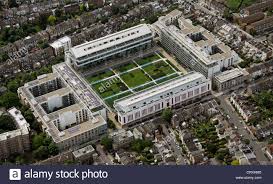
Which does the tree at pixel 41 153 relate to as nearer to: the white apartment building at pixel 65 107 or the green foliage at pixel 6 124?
the white apartment building at pixel 65 107

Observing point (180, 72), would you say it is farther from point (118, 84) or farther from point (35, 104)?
point (35, 104)

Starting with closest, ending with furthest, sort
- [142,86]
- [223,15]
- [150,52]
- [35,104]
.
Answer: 1. [35,104]
2. [142,86]
3. [150,52]
4. [223,15]

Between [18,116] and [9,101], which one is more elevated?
[18,116]

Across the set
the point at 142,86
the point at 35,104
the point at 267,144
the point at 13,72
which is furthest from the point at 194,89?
the point at 13,72

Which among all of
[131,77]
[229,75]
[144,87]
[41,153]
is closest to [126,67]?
[131,77]

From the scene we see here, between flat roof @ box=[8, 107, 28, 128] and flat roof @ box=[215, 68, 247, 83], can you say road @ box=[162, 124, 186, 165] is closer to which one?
flat roof @ box=[215, 68, 247, 83]

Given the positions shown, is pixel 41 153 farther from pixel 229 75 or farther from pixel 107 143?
pixel 229 75

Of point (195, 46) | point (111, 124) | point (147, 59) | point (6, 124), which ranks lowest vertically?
point (111, 124)
